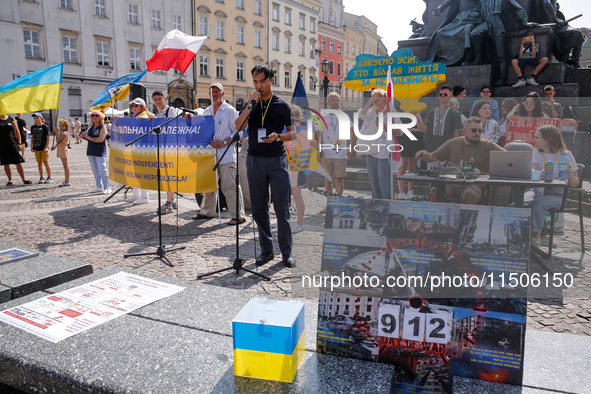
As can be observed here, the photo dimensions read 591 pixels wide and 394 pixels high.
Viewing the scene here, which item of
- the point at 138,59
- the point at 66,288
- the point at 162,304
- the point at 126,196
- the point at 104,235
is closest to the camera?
the point at 162,304

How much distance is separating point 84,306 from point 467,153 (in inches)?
94.6

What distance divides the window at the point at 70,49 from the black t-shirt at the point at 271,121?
31.7 metres

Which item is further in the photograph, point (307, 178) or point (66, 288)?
point (307, 178)

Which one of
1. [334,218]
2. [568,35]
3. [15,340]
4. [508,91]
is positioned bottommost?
[15,340]

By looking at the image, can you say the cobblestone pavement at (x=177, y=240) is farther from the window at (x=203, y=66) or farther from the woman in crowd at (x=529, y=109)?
the window at (x=203, y=66)

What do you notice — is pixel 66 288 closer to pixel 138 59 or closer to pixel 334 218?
pixel 334 218

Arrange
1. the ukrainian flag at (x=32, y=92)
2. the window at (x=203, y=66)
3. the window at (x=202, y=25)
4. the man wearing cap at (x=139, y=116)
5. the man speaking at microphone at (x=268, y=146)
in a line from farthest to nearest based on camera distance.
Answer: the window at (x=203, y=66)
the window at (x=202, y=25)
the man wearing cap at (x=139, y=116)
the man speaking at microphone at (x=268, y=146)
the ukrainian flag at (x=32, y=92)

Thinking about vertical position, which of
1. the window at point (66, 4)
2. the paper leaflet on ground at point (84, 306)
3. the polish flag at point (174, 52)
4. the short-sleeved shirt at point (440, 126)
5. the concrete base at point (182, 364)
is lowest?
the concrete base at point (182, 364)

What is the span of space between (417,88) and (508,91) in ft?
24.9

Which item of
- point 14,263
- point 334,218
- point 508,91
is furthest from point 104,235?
point 508,91

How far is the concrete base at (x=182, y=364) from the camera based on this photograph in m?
1.73

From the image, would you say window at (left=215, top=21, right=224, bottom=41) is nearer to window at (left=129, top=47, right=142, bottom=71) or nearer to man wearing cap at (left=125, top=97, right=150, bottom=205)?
window at (left=129, top=47, right=142, bottom=71)

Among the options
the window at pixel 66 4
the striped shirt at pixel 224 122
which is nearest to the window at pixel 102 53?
the window at pixel 66 4

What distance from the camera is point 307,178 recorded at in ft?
10.1
